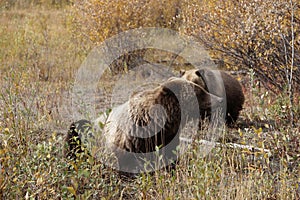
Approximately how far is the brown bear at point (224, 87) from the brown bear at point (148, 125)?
5.86 feet

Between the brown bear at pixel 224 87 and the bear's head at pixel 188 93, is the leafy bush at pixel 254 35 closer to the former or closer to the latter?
the brown bear at pixel 224 87

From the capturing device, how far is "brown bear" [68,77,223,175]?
4441 mm

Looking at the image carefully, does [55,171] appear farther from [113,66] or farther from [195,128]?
[113,66]

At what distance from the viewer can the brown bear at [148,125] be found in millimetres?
4445

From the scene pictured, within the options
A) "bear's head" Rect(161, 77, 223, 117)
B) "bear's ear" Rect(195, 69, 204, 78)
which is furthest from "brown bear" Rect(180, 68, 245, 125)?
"bear's head" Rect(161, 77, 223, 117)

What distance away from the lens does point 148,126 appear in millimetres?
4457

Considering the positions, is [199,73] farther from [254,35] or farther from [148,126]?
[148,126]

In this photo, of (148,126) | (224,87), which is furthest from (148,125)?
(224,87)

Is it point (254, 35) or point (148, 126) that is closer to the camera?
point (148, 126)

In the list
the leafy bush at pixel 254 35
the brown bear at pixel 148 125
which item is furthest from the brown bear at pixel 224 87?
the brown bear at pixel 148 125

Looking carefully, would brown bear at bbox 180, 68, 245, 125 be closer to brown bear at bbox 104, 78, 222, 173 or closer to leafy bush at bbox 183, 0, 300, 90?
leafy bush at bbox 183, 0, 300, 90

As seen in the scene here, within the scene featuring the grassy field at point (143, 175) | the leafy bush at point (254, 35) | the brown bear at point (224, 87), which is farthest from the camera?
the brown bear at point (224, 87)

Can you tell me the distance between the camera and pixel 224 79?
6.64 meters

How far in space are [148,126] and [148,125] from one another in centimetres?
1
